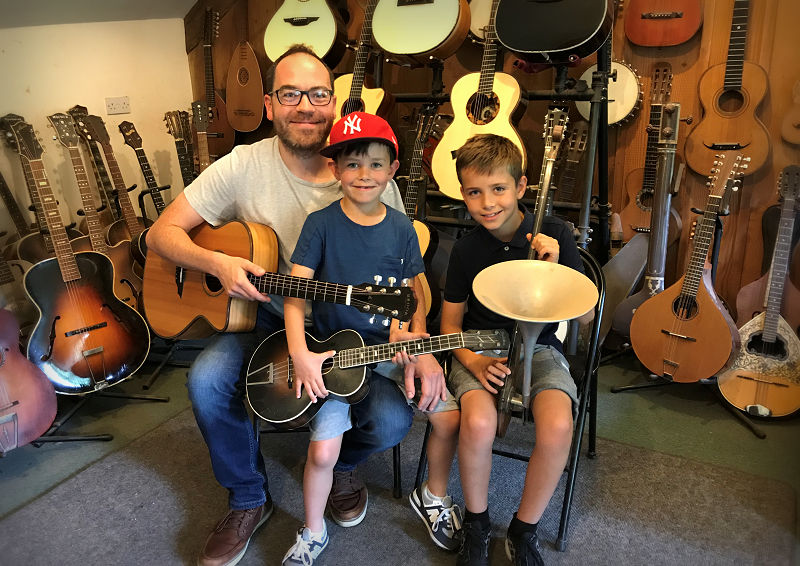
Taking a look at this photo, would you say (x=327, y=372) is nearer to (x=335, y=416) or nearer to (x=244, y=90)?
(x=335, y=416)

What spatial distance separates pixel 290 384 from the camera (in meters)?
1.48

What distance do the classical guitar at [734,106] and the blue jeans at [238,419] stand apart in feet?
6.62

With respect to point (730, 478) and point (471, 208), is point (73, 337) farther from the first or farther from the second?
point (730, 478)

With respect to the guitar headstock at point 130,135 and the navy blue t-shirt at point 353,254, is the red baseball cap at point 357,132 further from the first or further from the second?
the guitar headstock at point 130,135

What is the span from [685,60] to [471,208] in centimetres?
185

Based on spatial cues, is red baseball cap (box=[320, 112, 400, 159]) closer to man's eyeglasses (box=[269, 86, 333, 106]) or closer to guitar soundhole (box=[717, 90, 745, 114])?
man's eyeglasses (box=[269, 86, 333, 106])

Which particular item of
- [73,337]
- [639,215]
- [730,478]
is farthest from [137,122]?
[730,478]

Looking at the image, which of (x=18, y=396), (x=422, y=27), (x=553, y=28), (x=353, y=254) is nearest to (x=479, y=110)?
(x=553, y=28)

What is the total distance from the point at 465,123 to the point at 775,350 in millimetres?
1653

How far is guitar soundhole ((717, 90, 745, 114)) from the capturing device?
2.49m

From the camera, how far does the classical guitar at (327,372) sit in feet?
4.56

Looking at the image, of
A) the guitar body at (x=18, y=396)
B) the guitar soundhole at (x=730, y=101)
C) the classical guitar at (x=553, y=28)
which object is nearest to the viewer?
the guitar body at (x=18, y=396)

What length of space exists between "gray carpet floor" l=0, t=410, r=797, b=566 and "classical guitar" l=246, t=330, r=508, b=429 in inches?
18.1

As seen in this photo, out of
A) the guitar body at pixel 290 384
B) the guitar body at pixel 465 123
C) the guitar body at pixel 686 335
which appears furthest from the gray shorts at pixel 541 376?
the guitar body at pixel 465 123
